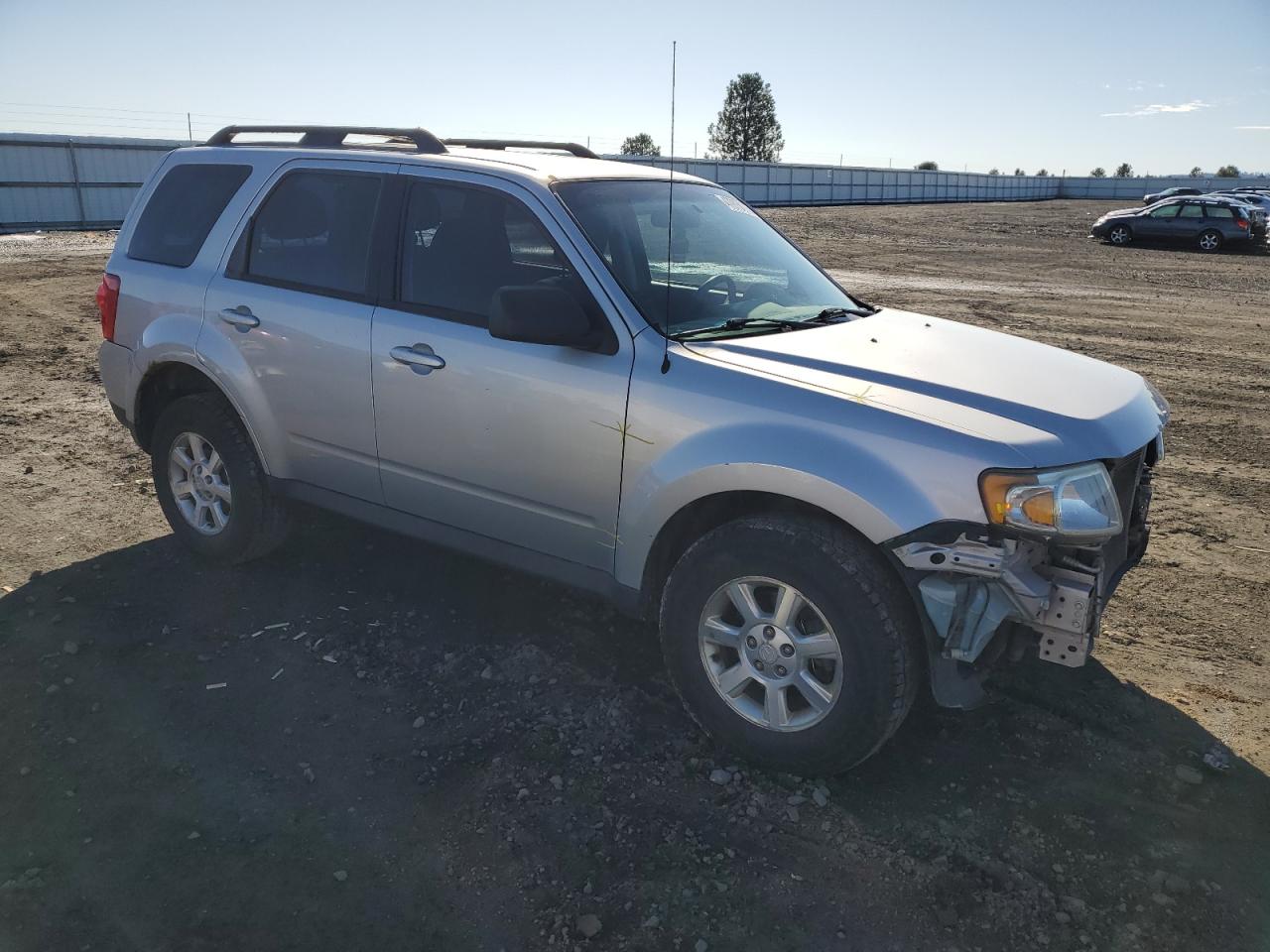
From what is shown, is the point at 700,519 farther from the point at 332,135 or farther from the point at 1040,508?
the point at 332,135

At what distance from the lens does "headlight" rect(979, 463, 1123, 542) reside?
111 inches

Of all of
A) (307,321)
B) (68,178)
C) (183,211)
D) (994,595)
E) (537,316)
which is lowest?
(994,595)

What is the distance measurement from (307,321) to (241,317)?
0.42 meters

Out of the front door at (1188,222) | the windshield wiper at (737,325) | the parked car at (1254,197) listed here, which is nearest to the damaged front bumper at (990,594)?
the windshield wiper at (737,325)

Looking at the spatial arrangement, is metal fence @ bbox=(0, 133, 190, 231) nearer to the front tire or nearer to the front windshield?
the front windshield

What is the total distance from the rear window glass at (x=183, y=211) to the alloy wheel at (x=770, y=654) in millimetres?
3179

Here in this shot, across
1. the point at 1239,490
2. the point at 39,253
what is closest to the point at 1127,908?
the point at 1239,490

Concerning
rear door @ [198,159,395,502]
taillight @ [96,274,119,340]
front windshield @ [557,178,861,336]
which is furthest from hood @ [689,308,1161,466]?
taillight @ [96,274,119,340]

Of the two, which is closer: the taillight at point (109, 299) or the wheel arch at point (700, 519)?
the wheel arch at point (700, 519)

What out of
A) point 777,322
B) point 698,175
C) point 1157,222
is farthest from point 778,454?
point 1157,222

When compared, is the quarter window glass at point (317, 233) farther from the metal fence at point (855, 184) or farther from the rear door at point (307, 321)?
the metal fence at point (855, 184)

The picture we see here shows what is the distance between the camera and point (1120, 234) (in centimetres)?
2875

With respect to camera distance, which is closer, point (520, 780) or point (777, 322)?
point (520, 780)

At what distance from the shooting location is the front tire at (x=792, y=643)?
303 centimetres
